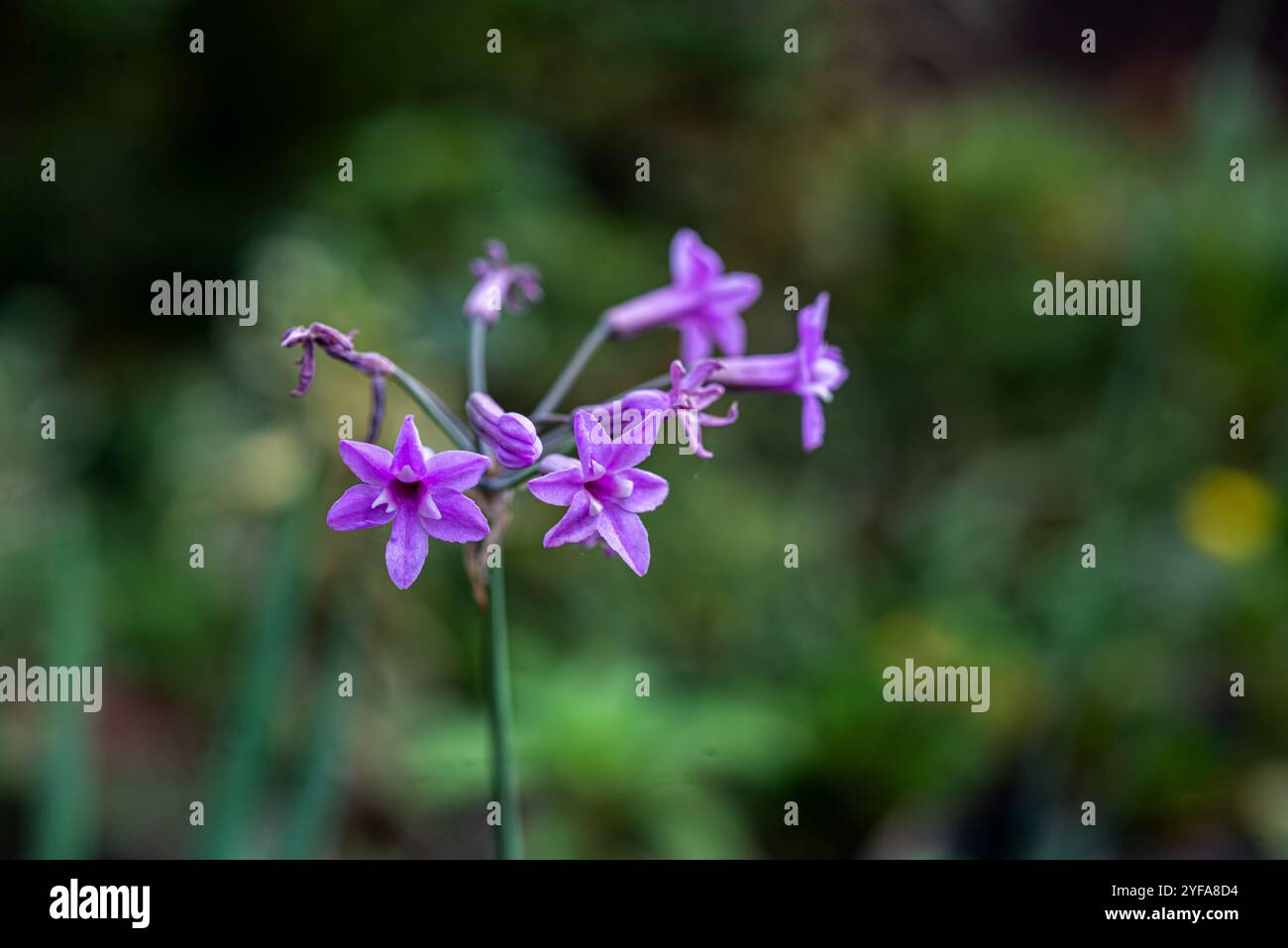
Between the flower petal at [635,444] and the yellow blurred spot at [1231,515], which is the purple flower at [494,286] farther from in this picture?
the yellow blurred spot at [1231,515]

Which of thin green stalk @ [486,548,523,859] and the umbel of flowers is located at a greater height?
the umbel of flowers

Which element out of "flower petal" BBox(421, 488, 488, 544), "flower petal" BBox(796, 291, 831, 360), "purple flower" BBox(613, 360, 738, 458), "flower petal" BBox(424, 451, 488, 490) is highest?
"flower petal" BBox(796, 291, 831, 360)

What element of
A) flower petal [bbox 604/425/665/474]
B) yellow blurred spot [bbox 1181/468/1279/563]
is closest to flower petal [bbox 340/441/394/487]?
flower petal [bbox 604/425/665/474]

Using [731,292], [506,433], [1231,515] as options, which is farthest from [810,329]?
[1231,515]

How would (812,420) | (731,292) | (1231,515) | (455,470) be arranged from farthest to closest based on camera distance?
(1231,515), (731,292), (812,420), (455,470)

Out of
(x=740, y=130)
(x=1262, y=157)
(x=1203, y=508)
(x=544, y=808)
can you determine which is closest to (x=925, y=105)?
(x=740, y=130)

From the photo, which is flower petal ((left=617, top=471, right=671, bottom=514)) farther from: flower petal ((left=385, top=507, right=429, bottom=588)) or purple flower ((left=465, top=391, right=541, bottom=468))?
flower petal ((left=385, top=507, right=429, bottom=588))

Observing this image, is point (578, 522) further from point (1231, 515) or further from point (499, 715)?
point (1231, 515)
